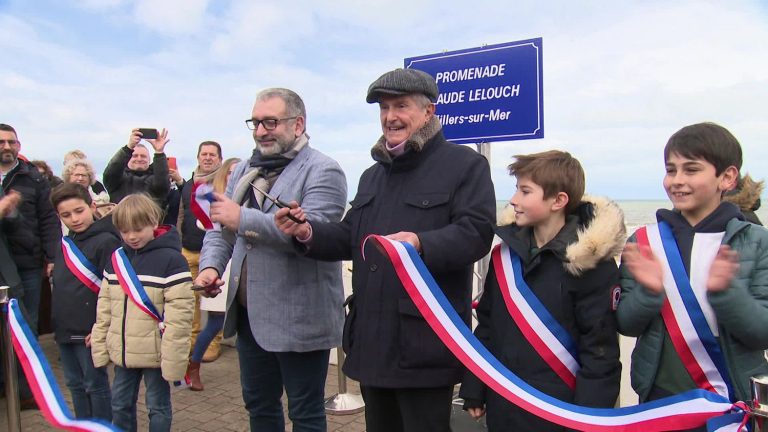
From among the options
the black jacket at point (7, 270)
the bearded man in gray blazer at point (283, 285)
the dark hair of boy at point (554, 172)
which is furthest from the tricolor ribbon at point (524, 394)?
the black jacket at point (7, 270)

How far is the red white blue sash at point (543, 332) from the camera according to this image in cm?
227

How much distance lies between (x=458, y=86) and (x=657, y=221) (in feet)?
9.72

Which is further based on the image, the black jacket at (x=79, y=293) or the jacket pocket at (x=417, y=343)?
the black jacket at (x=79, y=293)

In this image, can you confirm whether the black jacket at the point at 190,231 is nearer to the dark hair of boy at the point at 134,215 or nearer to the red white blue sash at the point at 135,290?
the dark hair of boy at the point at 134,215

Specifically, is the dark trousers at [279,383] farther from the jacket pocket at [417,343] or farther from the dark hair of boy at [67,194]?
the dark hair of boy at [67,194]

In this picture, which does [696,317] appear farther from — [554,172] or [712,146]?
[554,172]

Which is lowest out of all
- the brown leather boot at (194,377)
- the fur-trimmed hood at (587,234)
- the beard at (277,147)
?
the brown leather boot at (194,377)

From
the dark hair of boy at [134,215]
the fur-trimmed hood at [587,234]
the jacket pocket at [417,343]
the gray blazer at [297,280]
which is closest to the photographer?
the fur-trimmed hood at [587,234]

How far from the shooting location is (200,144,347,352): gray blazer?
2.88 m

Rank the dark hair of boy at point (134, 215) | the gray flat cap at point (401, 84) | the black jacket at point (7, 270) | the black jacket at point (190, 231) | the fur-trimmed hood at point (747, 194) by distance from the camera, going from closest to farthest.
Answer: the gray flat cap at point (401, 84) → the fur-trimmed hood at point (747, 194) → the dark hair of boy at point (134, 215) → the black jacket at point (7, 270) → the black jacket at point (190, 231)

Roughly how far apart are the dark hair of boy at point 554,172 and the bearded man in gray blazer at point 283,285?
3.17 ft

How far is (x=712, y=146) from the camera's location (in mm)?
2135

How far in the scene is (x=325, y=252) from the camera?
8.93ft

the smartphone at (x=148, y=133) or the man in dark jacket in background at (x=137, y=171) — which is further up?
the smartphone at (x=148, y=133)
